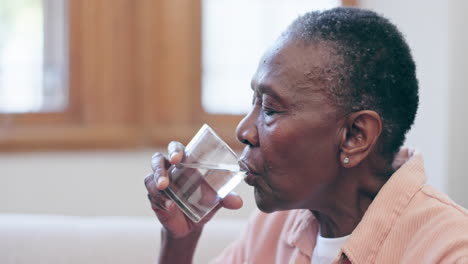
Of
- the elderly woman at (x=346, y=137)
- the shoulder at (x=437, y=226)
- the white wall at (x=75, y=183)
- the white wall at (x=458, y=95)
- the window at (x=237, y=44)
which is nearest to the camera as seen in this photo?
the shoulder at (x=437, y=226)

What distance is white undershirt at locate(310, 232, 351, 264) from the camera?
1.32 m

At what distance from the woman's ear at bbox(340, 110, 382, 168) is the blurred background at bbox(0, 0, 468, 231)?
4.25ft

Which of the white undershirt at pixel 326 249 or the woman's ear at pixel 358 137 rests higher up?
the woman's ear at pixel 358 137

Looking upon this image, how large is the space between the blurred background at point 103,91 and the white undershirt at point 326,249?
113 cm

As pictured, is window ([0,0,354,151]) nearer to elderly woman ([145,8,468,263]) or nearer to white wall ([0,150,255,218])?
white wall ([0,150,255,218])

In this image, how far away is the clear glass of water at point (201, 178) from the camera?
4.03ft

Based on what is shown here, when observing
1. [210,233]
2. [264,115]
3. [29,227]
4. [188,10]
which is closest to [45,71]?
[188,10]

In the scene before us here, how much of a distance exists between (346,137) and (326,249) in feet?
0.86

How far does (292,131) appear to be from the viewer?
1.22m

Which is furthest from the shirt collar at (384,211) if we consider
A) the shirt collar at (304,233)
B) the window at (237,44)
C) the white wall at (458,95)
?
the window at (237,44)

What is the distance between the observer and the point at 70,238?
5.86 feet

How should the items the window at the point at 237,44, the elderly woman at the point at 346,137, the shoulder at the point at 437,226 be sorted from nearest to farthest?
the shoulder at the point at 437,226 < the elderly woman at the point at 346,137 < the window at the point at 237,44

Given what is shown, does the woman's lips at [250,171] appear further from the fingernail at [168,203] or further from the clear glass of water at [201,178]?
the fingernail at [168,203]

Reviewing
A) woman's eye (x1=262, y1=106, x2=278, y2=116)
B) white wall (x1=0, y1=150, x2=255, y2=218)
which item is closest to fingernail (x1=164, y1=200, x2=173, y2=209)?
woman's eye (x1=262, y1=106, x2=278, y2=116)
